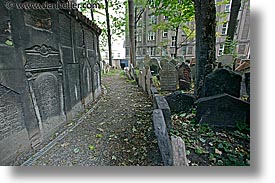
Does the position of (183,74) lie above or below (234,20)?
below

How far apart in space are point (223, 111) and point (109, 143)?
77.3 inches

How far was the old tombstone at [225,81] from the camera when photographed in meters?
2.92

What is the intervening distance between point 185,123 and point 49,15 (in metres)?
2.93

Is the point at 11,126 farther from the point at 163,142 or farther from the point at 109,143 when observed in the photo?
the point at 163,142

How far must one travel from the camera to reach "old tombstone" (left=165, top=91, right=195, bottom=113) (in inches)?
131

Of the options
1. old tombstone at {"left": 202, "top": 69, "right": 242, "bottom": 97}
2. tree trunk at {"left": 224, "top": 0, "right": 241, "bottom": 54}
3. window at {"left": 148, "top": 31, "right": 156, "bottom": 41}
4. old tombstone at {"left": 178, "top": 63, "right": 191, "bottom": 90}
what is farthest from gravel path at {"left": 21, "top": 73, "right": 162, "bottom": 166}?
window at {"left": 148, "top": 31, "right": 156, "bottom": 41}

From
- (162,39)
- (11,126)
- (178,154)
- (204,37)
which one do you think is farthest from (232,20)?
(162,39)

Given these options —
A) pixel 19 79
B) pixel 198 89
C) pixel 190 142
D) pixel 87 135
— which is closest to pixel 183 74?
pixel 198 89

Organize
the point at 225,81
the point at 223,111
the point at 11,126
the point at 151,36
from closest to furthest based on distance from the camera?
the point at 11,126
the point at 223,111
the point at 225,81
the point at 151,36

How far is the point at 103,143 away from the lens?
7.98ft

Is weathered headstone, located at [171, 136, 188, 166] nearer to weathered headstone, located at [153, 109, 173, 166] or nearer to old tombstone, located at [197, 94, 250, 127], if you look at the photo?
weathered headstone, located at [153, 109, 173, 166]

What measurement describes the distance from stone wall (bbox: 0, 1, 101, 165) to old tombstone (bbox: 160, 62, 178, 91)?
117 inches

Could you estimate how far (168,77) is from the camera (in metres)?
5.39
